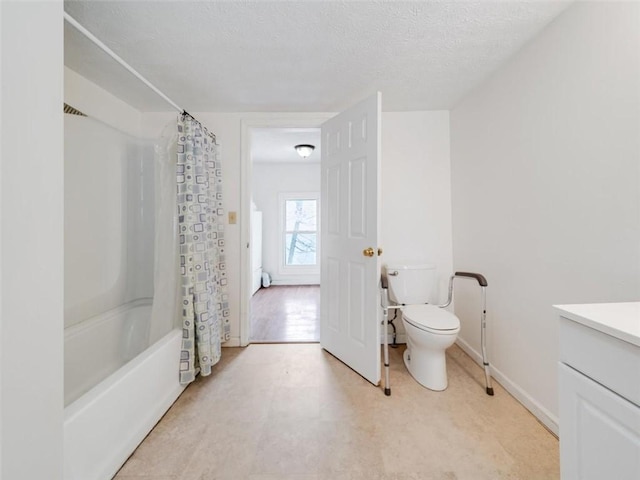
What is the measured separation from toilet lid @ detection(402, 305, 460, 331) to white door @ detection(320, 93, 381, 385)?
238 millimetres

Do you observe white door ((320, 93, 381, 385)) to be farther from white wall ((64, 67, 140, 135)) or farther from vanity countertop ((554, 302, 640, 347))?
white wall ((64, 67, 140, 135))

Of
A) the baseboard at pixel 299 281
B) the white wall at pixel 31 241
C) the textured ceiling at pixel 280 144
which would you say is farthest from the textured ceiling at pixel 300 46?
the baseboard at pixel 299 281

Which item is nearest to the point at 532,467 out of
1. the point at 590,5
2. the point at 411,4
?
the point at 590,5

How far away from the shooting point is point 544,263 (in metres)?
1.33

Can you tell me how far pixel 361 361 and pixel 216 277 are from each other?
4.10 feet

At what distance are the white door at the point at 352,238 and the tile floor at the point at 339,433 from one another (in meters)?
0.28

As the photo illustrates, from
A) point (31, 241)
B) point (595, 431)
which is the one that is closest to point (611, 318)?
point (595, 431)

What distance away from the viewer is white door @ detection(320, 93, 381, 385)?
165cm

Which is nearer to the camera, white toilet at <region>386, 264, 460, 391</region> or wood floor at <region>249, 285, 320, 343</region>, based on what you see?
white toilet at <region>386, 264, 460, 391</region>

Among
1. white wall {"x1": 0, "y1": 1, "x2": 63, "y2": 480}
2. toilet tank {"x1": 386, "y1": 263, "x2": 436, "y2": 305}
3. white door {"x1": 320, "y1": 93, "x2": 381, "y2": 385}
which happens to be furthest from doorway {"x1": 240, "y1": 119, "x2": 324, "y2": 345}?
white wall {"x1": 0, "y1": 1, "x2": 63, "y2": 480}

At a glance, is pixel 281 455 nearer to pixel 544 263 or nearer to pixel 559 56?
pixel 544 263

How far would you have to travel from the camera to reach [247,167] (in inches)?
88.1

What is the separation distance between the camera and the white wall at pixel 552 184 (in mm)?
1000

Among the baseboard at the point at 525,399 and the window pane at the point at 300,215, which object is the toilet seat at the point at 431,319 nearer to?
the baseboard at the point at 525,399
